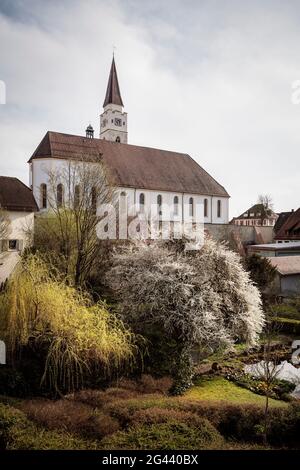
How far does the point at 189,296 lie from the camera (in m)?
13.4

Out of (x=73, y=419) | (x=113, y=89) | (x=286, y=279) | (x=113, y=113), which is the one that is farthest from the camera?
(x=113, y=89)

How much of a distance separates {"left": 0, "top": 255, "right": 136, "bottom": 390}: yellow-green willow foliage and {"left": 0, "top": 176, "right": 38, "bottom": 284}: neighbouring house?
39.2 ft

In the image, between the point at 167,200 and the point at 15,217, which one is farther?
the point at 167,200

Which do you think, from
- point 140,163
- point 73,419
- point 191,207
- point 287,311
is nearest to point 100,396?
point 73,419

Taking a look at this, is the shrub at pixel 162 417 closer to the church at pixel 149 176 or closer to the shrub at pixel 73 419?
the shrub at pixel 73 419

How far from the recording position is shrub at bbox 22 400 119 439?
749cm

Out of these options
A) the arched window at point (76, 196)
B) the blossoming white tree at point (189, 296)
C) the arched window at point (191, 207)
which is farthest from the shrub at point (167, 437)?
the arched window at point (191, 207)

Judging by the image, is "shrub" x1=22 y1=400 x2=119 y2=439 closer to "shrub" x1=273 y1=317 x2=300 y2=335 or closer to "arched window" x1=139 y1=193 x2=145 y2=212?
"shrub" x1=273 y1=317 x2=300 y2=335

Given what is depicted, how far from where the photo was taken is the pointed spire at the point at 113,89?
6006 cm

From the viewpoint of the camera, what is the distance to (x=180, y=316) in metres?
13.3

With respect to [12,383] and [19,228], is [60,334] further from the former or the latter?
[19,228]

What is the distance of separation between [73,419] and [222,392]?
5.51 metres
